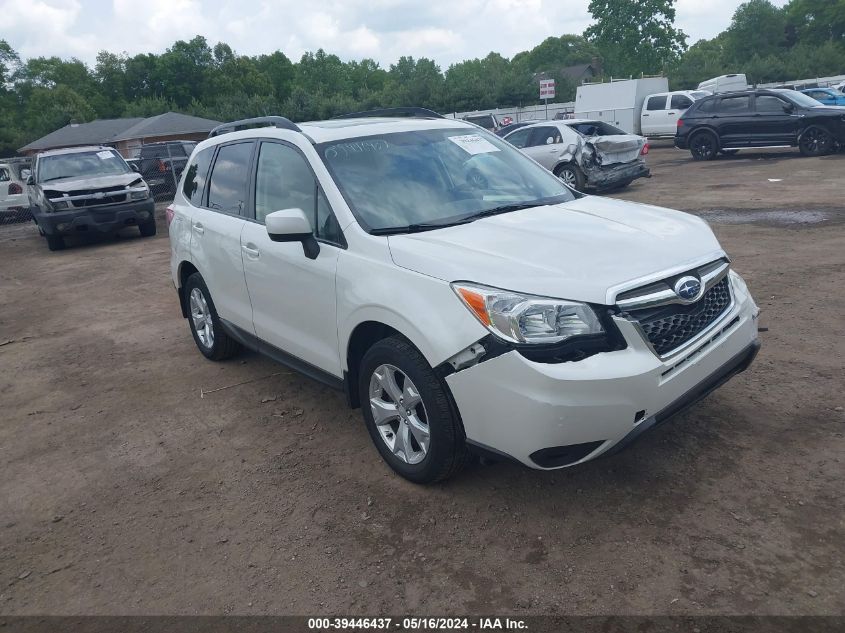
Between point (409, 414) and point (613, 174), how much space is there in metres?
12.1

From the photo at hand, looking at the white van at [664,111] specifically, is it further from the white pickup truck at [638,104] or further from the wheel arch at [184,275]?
the wheel arch at [184,275]

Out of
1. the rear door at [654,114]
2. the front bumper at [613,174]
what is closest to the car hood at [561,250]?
the front bumper at [613,174]

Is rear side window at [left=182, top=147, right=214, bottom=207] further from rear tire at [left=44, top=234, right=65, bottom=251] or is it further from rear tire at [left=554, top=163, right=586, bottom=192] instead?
rear tire at [left=554, top=163, right=586, bottom=192]

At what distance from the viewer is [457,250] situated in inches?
137

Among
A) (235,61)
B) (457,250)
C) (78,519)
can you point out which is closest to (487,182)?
(457,250)

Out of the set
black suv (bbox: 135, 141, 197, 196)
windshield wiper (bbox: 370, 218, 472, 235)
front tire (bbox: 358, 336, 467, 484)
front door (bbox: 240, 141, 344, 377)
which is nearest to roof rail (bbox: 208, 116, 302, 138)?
front door (bbox: 240, 141, 344, 377)

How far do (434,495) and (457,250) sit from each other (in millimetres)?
1288

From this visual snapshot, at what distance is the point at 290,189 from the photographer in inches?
177

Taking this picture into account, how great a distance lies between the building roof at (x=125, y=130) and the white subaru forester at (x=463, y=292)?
40868mm

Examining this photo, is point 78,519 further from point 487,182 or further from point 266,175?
point 487,182

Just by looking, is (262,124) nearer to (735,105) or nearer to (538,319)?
(538,319)

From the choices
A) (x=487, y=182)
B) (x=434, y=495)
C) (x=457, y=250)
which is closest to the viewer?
(x=457, y=250)

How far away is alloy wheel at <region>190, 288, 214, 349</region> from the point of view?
19.6ft

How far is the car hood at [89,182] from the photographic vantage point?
13.4 m
